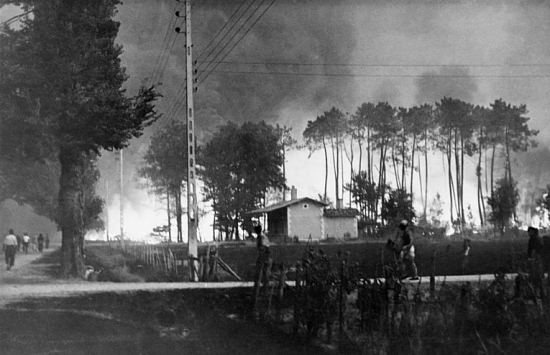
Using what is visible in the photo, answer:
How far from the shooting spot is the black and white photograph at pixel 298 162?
12562 millimetres

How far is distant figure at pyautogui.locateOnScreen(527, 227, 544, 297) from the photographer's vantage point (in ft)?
41.7

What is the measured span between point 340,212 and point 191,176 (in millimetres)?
4409

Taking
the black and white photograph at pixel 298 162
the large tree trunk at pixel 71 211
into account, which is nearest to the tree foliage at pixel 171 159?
the black and white photograph at pixel 298 162

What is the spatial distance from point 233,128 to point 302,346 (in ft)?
23.7

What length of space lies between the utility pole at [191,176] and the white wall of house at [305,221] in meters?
2.93

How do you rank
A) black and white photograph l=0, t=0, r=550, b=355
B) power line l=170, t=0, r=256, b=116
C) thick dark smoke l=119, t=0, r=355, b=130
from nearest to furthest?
black and white photograph l=0, t=0, r=550, b=355 < thick dark smoke l=119, t=0, r=355, b=130 < power line l=170, t=0, r=256, b=116

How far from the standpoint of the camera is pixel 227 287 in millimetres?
14562

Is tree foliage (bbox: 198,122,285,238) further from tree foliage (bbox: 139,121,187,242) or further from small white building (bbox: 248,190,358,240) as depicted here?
tree foliage (bbox: 139,121,187,242)

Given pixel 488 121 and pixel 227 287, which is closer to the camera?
pixel 227 287

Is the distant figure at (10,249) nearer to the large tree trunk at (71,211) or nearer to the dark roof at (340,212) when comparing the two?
the large tree trunk at (71,211)

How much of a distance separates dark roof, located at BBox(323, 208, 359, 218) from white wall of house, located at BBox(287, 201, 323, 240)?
29cm

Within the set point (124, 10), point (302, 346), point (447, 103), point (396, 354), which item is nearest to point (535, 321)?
point (396, 354)

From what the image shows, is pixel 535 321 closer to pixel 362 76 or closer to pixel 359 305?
pixel 359 305

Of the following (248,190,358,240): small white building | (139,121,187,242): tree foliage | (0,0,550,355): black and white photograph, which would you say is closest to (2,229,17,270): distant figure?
(0,0,550,355): black and white photograph
